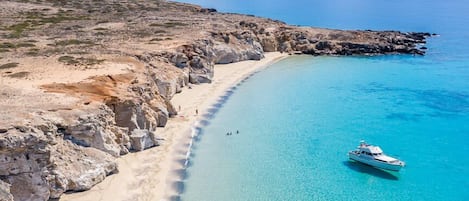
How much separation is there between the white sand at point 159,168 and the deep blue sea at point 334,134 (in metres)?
1.22

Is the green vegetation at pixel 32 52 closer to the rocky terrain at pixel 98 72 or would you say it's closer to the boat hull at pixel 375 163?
the rocky terrain at pixel 98 72

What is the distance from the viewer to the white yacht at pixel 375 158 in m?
36.1

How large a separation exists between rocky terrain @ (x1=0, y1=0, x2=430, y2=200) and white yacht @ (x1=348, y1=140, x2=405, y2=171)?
54.5ft

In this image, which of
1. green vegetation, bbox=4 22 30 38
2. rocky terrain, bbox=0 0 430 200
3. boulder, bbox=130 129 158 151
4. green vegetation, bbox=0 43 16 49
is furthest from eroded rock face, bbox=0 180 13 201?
green vegetation, bbox=4 22 30 38

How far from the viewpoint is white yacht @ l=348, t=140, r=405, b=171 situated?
1420 inches

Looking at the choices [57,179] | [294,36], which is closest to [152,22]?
[294,36]

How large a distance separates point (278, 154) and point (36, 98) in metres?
19.6

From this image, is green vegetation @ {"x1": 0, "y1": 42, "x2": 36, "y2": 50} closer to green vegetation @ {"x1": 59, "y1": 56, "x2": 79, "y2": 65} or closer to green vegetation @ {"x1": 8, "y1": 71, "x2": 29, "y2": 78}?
green vegetation @ {"x1": 59, "y1": 56, "x2": 79, "y2": 65}

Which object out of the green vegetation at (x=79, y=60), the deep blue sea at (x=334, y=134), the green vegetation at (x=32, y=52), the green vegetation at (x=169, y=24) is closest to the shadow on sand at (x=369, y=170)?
the deep blue sea at (x=334, y=134)

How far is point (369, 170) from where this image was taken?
122 ft

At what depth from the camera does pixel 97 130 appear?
109 feet

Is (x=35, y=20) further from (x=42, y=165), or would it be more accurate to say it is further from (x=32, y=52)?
(x=42, y=165)

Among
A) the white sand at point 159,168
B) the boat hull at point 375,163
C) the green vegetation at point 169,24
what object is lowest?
the white sand at point 159,168

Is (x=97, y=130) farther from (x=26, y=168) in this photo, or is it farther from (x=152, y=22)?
(x=152, y=22)
